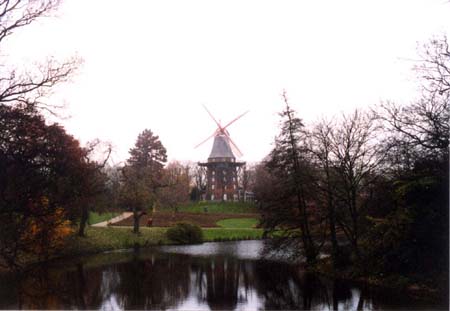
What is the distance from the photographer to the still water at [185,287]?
1437 cm

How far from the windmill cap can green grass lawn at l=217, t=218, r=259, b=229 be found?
1320 cm

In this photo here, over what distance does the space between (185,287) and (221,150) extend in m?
42.6

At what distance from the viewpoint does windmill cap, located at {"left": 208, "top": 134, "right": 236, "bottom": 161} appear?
2318 inches

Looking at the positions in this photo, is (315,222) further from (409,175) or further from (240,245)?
(240,245)

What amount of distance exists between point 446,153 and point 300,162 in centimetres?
702

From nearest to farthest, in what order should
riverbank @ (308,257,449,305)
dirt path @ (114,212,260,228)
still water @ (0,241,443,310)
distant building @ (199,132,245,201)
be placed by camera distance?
still water @ (0,241,443,310), riverbank @ (308,257,449,305), dirt path @ (114,212,260,228), distant building @ (199,132,245,201)

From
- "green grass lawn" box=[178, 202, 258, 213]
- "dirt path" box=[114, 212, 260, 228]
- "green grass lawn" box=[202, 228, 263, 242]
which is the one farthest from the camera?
"green grass lawn" box=[178, 202, 258, 213]

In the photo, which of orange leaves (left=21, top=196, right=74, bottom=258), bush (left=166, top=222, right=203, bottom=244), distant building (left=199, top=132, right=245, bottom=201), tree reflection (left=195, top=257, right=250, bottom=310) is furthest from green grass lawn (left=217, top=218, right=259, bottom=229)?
orange leaves (left=21, top=196, right=74, bottom=258)

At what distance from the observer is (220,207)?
177 ft

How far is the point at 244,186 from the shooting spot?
207 ft

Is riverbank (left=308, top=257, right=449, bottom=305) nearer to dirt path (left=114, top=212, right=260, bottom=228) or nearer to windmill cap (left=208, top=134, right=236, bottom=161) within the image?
dirt path (left=114, top=212, right=260, bottom=228)

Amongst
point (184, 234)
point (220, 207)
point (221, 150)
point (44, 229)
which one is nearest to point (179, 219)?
point (184, 234)

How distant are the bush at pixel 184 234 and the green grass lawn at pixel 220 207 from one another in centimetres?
1560

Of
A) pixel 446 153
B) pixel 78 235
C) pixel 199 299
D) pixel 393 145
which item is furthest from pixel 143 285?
pixel 78 235
